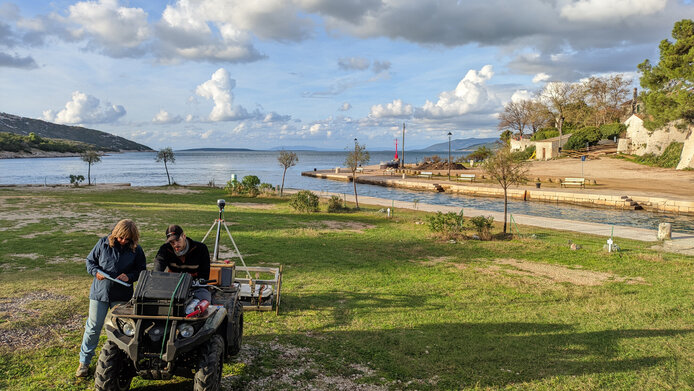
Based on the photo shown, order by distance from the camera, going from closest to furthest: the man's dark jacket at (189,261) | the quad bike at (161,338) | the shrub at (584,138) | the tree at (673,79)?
the quad bike at (161,338)
the man's dark jacket at (189,261)
the tree at (673,79)
the shrub at (584,138)

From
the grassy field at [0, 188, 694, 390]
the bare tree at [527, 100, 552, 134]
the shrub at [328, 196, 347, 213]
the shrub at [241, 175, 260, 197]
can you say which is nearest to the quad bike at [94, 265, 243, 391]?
the grassy field at [0, 188, 694, 390]

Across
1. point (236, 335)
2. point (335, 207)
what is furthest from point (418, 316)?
point (335, 207)

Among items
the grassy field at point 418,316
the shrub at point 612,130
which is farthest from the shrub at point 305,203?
the shrub at point 612,130

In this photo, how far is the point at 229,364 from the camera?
17.0ft

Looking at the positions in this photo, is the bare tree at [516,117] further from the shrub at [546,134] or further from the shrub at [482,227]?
the shrub at [482,227]

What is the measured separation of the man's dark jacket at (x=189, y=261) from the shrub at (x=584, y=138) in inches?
2768

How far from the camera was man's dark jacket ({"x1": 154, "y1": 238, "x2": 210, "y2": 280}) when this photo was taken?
16.0ft

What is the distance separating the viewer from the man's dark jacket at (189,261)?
488cm

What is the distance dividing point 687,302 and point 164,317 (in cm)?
947

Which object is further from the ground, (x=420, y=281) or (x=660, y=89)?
(x=660, y=89)

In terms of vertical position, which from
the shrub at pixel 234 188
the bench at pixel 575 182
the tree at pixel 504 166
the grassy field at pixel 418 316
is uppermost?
the tree at pixel 504 166

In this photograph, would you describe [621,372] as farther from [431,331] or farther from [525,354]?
[431,331]

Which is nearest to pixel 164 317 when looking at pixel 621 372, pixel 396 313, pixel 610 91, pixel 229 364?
pixel 229 364

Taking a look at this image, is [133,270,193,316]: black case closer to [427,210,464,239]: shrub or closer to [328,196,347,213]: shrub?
[427,210,464,239]: shrub
